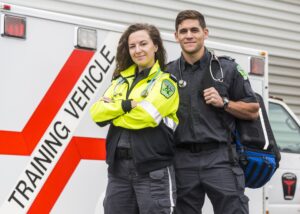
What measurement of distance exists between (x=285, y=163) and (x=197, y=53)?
77.1 inches

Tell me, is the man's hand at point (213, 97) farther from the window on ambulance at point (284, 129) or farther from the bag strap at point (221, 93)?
the window on ambulance at point (284, 129)

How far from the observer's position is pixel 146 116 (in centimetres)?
295

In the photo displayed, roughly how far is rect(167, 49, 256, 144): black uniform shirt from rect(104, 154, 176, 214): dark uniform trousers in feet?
1.07

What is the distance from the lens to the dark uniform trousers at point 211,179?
132 inches

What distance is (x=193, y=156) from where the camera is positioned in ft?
11.1

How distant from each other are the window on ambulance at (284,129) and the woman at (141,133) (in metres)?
2.20

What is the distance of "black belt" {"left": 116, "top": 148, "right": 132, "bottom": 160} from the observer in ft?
9.99

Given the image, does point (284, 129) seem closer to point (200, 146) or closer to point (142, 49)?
point (200, 146)

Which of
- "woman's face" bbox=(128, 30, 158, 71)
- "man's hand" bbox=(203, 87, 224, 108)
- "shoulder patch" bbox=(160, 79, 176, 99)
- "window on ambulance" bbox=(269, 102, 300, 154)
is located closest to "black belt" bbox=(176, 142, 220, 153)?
"man's hand" bbox=(203, 87, 224, 108)

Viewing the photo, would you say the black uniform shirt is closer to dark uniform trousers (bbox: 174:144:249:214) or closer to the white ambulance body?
dark uniform trousers (bbox: 174:144:249:214)

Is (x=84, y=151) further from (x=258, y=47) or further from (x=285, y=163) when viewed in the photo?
(x=258, y=47)

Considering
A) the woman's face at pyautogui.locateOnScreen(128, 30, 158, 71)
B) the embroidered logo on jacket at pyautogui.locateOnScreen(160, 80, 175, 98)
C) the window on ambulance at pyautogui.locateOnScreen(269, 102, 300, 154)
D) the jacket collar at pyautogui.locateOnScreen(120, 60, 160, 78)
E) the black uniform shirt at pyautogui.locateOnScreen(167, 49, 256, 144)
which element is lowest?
the window on ambulance at pyautogui.locateOnScreen(269, 102, 300, 154)

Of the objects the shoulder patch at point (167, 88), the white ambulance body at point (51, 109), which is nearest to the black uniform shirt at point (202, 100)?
the shoulder patch at point (167, 88)

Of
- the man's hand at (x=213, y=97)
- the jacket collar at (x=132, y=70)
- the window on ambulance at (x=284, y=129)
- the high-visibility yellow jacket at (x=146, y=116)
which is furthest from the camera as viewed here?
the window on ambulance at (x=284, y=129)
